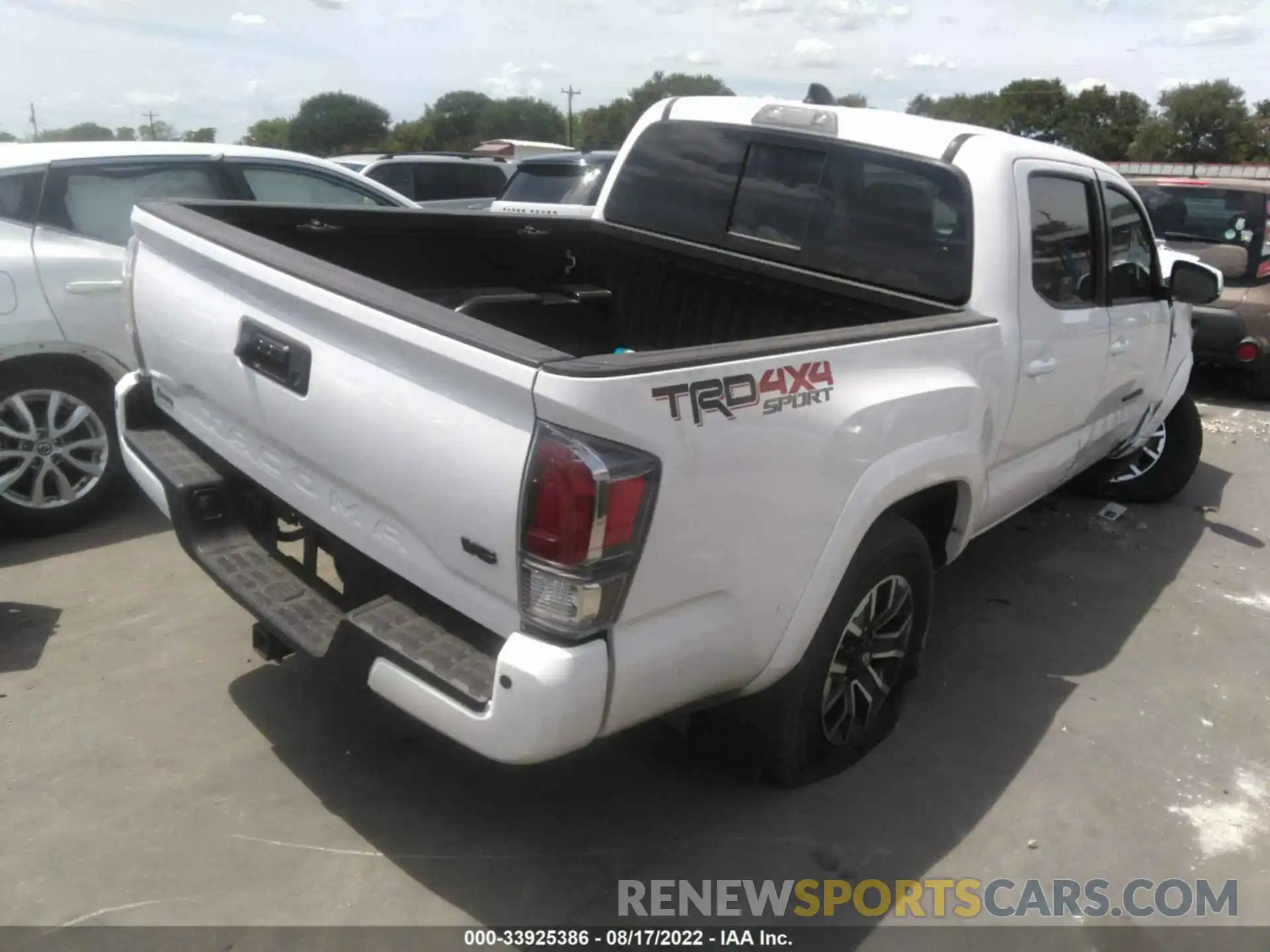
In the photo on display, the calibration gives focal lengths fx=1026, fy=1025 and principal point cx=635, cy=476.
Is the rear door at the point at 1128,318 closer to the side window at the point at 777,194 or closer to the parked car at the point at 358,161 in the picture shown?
the side window at the point at 777,194

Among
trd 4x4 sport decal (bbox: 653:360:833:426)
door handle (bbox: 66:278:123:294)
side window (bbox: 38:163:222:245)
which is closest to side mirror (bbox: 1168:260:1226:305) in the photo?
trd 4x4 sport decal (bbox: 653:360:833:426)

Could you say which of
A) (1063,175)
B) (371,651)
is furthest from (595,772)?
(1063,175)

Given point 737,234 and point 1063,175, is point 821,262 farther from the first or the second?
point 1063,175

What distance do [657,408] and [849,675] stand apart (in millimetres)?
1415

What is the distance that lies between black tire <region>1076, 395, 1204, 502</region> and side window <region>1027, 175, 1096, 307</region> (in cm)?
205

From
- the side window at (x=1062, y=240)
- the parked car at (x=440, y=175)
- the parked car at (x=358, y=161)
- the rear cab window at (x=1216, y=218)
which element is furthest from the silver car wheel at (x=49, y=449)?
the parked car at (x=358, y=161)

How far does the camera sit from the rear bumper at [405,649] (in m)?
2.12

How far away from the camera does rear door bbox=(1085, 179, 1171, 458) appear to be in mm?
4316

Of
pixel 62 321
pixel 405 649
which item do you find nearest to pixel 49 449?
pixel 62 321

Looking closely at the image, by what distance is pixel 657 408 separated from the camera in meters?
2.12

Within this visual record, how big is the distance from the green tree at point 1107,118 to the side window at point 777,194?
69951mm

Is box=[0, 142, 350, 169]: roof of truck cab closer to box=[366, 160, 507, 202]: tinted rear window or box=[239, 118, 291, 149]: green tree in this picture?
box=[366, 160, 507, 202]: tinted rear window

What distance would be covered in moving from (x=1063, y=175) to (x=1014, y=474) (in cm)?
116

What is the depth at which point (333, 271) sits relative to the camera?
2584mm
